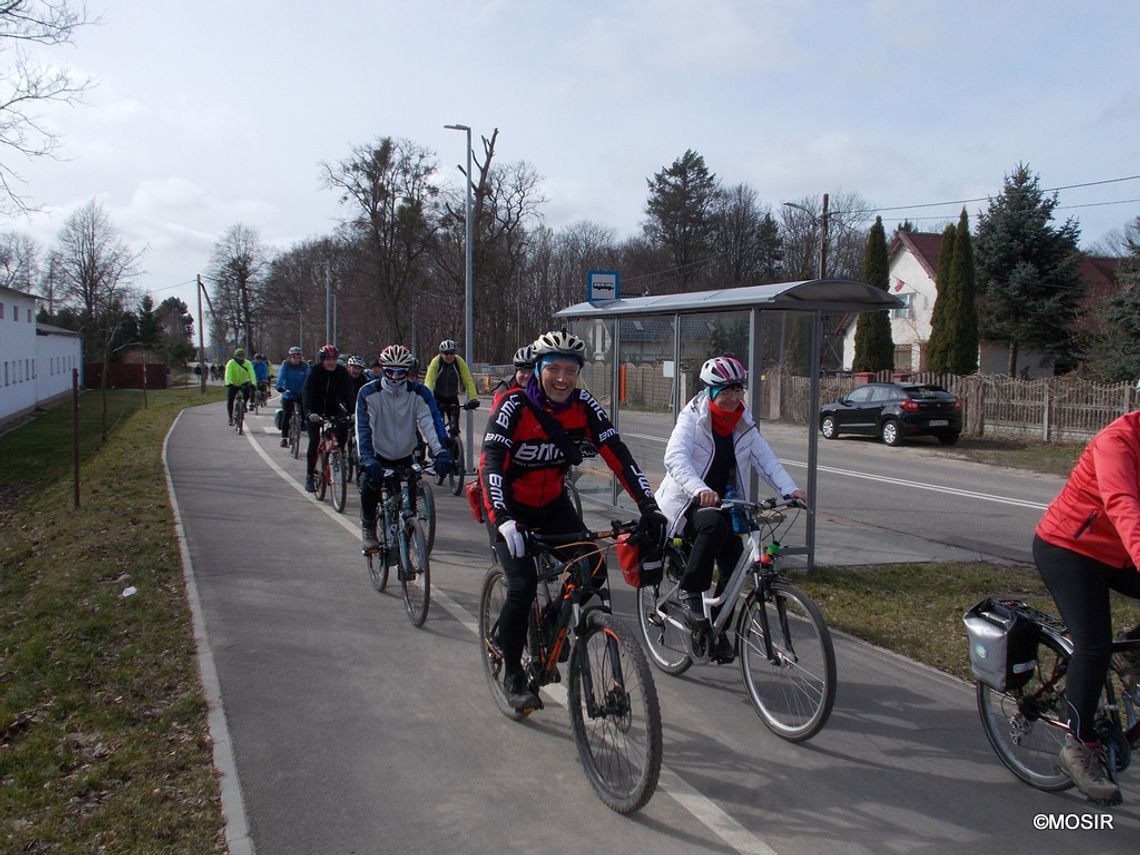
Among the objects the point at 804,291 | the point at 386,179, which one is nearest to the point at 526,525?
the point at 804,291

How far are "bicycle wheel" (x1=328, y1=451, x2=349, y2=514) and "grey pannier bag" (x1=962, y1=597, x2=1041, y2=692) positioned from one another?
8283mm

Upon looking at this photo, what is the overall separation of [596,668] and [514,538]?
25.6 inches

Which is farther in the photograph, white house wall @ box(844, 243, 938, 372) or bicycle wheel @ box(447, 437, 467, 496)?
white house wall @ box(844, 243, 938, 372)

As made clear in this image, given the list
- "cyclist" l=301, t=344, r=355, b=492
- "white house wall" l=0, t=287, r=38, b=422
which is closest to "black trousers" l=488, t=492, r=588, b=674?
"cyclist" l=301, t=344, r=355, b=492

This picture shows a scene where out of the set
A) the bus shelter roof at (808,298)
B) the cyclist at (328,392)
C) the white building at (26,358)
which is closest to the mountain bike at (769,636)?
the bus shelter roof at (808,298)

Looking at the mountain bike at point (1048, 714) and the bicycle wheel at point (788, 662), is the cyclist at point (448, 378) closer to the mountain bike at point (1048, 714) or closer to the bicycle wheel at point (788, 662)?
the bicycle wheel at point (788, 662)

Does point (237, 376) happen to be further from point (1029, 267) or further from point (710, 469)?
point (1029, 267)

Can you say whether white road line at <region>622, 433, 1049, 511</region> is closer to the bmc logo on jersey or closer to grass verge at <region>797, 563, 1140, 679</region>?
grass verge at <region>797, 563, 1140, 679</region>

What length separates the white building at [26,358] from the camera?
3666 centimetres

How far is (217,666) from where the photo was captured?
5.68 meters

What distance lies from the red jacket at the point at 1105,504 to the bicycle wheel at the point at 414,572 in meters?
4.00

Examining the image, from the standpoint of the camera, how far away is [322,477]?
1205cm

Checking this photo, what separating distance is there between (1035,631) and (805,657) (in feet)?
3.32

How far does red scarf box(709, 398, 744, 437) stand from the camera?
5.42 m
